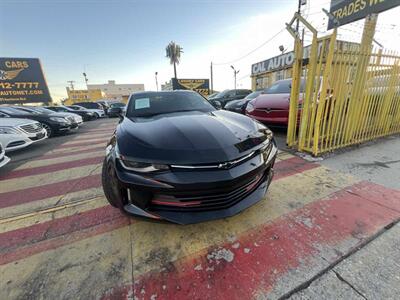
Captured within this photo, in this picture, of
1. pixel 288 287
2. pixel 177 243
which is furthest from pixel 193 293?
pixel 288 287

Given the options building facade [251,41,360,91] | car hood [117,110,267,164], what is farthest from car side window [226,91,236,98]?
car hood [117,110,267,164]

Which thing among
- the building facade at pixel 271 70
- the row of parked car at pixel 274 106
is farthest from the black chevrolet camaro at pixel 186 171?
the building facade at pixel 271 70

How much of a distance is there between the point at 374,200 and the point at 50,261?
3456 millimetres

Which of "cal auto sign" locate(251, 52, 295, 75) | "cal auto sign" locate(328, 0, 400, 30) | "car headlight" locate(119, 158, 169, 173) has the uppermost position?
"cal auto sign" locate(328, 0, 400, 30)

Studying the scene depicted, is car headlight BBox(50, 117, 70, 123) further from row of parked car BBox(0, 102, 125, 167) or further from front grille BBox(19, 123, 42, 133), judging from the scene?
front grille BBox(19, 123, 42, 133)

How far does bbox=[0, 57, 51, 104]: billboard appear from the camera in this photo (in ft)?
65.1

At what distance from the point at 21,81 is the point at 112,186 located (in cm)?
2782

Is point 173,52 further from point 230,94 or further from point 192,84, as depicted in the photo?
point 230,94

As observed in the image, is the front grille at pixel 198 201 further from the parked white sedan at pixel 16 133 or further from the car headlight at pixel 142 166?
the parked white sedan at pixel 16 133

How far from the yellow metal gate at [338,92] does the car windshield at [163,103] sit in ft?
6.39

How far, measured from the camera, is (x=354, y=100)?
3.64m

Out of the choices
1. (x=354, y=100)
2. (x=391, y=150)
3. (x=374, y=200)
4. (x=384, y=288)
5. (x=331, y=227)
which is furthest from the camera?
(x=391, y=150)

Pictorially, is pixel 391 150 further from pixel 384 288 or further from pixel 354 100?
pixel 384 288

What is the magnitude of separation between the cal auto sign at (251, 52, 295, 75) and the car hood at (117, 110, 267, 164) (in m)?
15.3
